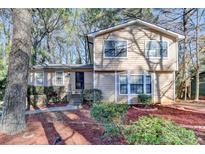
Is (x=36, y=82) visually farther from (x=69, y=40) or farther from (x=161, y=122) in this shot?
(x=161, y=122)

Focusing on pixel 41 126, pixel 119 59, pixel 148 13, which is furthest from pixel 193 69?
pixel 41 126

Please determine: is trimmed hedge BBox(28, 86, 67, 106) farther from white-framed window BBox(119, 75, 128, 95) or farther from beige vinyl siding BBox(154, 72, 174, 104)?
beige vinyl siding BBox(154, 72, 174, 104)

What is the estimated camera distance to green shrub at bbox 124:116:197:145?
428 centimetres

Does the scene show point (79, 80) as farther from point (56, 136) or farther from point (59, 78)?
point (56, 136)

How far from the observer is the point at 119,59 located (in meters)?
16.1

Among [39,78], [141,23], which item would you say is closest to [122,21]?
[141,23]

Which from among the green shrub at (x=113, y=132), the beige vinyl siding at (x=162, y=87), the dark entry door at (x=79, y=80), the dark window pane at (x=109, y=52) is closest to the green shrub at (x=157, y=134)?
the green shrub at (x=113, y=132)

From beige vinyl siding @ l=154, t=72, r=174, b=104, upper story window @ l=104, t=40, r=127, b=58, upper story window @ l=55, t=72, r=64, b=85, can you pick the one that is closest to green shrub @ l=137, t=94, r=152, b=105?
beige vinyl siding @ l=154, t=72, r=174, b=104

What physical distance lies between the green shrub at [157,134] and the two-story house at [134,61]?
11.4 metres

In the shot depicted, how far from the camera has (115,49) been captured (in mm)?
16094

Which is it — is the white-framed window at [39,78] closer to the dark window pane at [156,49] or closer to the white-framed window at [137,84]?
the white-framed window at [137,84]

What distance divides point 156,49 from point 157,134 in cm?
1243

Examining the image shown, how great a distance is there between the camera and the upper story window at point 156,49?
1612 centimetres
